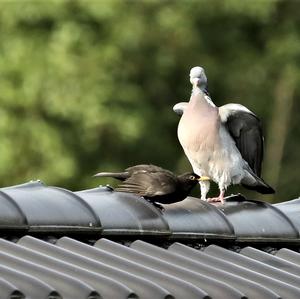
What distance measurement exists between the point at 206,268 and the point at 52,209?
54cm

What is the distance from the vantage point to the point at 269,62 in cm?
2134

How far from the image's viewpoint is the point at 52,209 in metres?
4.75

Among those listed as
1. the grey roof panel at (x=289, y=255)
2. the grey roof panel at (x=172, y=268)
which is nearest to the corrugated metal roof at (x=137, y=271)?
the grey roof panel at (x=172, y=268)

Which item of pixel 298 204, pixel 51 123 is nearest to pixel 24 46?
pixel 51 123

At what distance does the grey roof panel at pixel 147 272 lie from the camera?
4.15 m

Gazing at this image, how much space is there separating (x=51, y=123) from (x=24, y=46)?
1114 mm

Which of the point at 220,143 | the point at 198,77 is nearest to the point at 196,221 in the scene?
the point at 220,143

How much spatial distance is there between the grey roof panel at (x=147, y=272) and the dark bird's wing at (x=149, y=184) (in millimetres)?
1011

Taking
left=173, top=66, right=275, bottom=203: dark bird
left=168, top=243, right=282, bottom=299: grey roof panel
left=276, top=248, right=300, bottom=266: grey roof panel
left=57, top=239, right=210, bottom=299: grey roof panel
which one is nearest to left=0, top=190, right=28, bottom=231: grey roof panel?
left=57, top=239, right=210, bottom=299: grey roof panel

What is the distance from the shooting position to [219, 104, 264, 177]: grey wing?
7473mm

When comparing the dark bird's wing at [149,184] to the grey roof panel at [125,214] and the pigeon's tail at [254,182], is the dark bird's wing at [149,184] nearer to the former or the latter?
the grey roof panel at [125,214]

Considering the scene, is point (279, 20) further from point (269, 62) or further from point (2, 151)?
point (2, 151)

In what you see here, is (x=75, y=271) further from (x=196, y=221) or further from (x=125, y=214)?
(x=196, y=221)

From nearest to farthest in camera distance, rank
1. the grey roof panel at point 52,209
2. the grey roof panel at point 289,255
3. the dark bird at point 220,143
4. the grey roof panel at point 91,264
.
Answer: the grey roof panel at point 91,264, the grey roof panel at point 52,209, the grey roof panel at point 289,255, the dark bird at point 220,143
